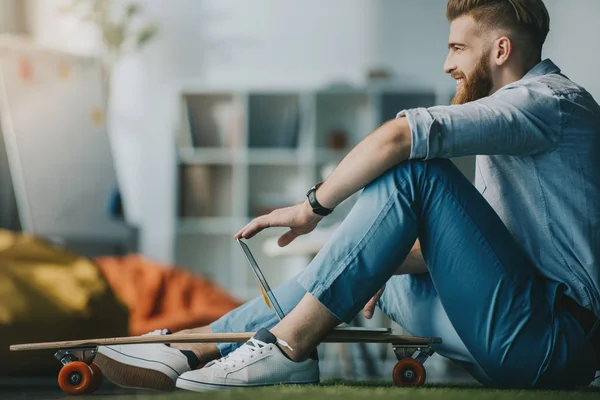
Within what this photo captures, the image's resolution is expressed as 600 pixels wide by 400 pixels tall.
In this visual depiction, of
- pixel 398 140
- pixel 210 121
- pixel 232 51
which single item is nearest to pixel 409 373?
pixel 398 140

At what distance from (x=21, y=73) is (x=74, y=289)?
266 cm

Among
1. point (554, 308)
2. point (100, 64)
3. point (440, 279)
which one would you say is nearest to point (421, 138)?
point (440, 279)

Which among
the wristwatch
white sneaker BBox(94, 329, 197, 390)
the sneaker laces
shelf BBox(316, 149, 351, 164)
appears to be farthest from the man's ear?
shelf BBox(316, 149, 351, 164)

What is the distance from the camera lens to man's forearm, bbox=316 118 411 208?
4.66 feet

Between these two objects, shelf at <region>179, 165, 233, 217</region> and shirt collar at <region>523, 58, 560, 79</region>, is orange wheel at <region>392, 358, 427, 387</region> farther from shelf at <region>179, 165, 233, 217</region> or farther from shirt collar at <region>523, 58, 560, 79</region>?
shelf at <region>179, 165, 233, 217</region>

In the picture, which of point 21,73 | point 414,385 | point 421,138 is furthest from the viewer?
point 21,73

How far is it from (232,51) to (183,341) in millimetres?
4784

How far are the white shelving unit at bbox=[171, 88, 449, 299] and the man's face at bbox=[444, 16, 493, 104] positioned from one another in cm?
377

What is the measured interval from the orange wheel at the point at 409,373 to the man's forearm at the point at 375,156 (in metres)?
0.42

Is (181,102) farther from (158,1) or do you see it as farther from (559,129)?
(559,129)

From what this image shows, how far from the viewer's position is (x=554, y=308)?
1509 mm

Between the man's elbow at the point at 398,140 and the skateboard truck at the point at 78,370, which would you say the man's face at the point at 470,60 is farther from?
the skateboard truck at the point at 78,370

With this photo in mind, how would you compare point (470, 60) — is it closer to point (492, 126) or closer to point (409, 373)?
point (492, 126)

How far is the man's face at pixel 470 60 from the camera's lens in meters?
1.63
